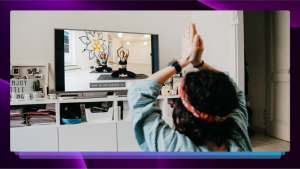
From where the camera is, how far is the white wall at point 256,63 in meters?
2.31

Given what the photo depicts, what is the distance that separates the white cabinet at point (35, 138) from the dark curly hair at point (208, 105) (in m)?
1.44

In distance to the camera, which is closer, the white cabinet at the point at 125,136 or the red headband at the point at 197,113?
the red headband at the point at 197,113

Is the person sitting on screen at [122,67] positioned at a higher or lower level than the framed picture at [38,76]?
higher

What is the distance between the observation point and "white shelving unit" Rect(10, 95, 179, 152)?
1545mm

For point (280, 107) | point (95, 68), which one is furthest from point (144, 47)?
point (280, 107)

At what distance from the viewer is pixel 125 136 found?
1.70 m

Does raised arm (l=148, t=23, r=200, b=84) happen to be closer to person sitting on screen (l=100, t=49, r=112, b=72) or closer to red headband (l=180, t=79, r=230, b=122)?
red headband (l=180, t=79, r=230, b=122)

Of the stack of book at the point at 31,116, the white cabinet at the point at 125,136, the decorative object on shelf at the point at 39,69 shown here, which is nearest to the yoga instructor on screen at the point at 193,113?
the white cabinet at the point at 125,136

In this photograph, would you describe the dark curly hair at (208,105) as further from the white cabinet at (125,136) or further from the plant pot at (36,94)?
the plant pot at (36,94)

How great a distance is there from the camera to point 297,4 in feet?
2.75

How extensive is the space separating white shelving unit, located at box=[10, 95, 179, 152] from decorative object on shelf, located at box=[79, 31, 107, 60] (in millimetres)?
463

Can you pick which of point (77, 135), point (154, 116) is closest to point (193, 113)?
point (154, 116)

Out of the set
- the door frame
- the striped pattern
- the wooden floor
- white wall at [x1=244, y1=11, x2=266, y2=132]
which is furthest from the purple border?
white wall at [x1=244, y1=11, x2=266, y2=132]

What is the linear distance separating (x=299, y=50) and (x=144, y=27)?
1525 millimetres
